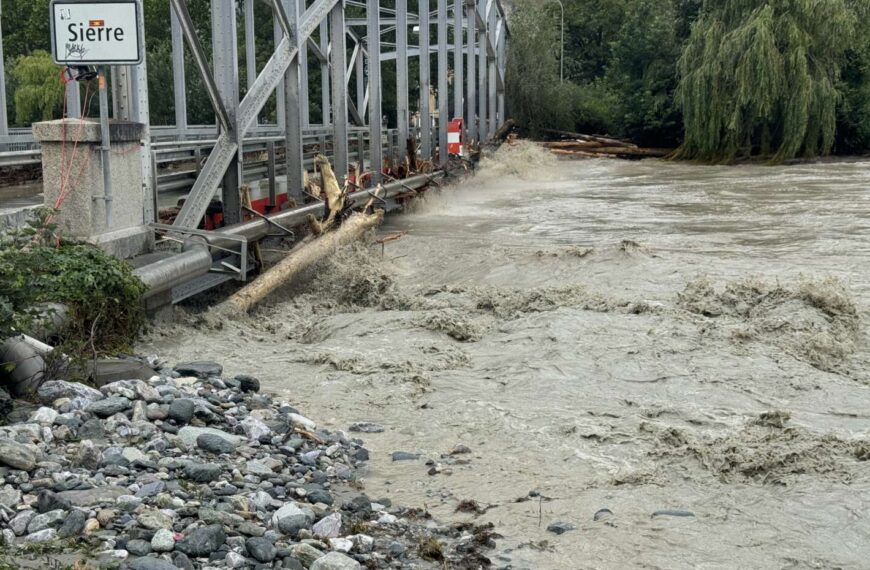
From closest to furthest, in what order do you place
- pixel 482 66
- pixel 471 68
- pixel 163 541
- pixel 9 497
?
pixel 163 541 → pixel 9 497 → pixel 471 68 → pixel 482 66

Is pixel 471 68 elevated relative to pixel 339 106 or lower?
elevated

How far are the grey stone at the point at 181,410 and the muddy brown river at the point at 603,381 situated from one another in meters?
1.20

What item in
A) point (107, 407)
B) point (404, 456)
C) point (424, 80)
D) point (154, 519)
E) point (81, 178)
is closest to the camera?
point (154, 519)

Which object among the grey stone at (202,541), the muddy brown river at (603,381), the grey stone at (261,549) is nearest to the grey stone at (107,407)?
the muddy brown river at (603,381)

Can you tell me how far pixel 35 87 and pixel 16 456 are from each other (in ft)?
171

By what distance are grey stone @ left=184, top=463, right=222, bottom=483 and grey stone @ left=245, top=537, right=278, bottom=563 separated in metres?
0.90

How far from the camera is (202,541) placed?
5133 mm

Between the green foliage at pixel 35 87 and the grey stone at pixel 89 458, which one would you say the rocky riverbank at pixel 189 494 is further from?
the green foliage at pixel 35 87

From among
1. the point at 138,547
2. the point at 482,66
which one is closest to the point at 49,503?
the point at 138,547

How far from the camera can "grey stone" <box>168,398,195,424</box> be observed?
23.0 feet

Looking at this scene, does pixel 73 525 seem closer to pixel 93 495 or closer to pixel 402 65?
pixel 93 495

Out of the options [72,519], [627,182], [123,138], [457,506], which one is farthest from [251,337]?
[627,182]

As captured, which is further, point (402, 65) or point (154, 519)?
point (402, 65)

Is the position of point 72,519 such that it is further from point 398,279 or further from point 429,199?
point 429,199
